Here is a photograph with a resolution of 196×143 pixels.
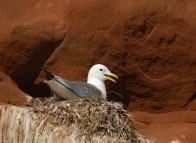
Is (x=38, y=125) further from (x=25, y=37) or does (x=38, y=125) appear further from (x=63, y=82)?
(x=25, y=37)

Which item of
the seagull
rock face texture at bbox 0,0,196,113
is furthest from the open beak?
rock face texture at bbox 0,0,196,113

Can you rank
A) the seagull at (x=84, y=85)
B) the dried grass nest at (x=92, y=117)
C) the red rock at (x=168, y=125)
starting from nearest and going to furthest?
1. the dried grass nest at (x=92, y=117)
2. the seagull at (x=84, y=85)
3. the red rock at (x=168, y=125)

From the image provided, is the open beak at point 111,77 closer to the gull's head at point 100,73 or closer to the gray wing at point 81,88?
the gull's head at point 100,73

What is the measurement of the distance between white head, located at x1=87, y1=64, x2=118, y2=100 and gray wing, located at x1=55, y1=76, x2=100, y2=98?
0.16 meters

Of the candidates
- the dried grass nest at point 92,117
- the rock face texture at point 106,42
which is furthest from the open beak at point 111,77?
the dried grass nest at point 92,117

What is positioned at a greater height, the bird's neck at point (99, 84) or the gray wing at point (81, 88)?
the bird's neck at point (99, 84)

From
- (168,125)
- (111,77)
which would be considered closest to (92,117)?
(111,77)

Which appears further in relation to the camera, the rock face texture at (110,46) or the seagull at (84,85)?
the rock face texture at (110,46)

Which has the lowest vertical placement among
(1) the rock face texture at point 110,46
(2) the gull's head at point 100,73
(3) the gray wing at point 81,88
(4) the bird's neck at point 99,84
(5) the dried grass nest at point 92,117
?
(5) the dried grass nest at point 92,117

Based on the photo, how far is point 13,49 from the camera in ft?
26.6

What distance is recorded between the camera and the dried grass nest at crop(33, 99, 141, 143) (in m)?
6.89

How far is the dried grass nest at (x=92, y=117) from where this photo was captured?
6.89 meters

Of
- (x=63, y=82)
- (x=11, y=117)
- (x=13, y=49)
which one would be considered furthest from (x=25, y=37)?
(x=11, y=117)

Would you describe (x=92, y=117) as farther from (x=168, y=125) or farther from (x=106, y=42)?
(x=168, y=125)
